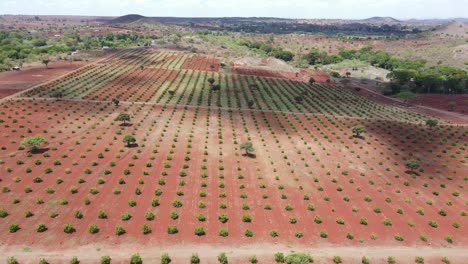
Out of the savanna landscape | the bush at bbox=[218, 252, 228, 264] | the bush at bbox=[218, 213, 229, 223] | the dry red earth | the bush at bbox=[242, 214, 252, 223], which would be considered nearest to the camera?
the bush at bbox=[218, 252, 228, 264]

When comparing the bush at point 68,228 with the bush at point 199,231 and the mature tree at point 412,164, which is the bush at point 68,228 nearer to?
the bush at point 199,231

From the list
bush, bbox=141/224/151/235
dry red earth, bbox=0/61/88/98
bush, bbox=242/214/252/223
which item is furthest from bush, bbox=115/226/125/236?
dry red earth, bbox=0/61/88/98

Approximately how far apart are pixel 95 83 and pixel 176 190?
81.9 metres

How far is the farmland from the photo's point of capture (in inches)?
1411

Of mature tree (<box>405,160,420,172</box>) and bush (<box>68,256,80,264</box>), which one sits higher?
mature tree (<box>405,160,420,172</box>)

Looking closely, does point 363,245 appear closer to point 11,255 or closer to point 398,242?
point 398,242

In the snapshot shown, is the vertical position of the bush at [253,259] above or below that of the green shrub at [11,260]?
below

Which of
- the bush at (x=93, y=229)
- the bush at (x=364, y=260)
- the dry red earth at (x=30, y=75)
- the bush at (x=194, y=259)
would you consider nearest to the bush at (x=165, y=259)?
the bush at (x=194, y=259)

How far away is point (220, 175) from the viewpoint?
49.5m

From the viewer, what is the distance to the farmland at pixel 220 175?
118ft

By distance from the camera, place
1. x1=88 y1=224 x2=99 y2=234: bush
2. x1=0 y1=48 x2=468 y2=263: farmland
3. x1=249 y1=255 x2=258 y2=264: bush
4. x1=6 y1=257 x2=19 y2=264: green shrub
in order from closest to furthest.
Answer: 1. x1=6 y1=257 x2=19 y2=264: green shrub
2. x1=249 y1=255 x2=258 y2=264: bush
3. x1=88 y1=224 x2=99 y2=234: bush
4. x1=0 y1=48 x2=468 y2=263: farmland

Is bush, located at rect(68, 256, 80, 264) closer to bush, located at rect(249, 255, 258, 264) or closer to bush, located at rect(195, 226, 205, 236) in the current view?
bush, located at rect(195, 226, 205, 236)

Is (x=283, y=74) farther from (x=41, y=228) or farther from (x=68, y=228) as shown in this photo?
(x=41, y=228)

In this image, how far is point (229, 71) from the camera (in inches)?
5979
